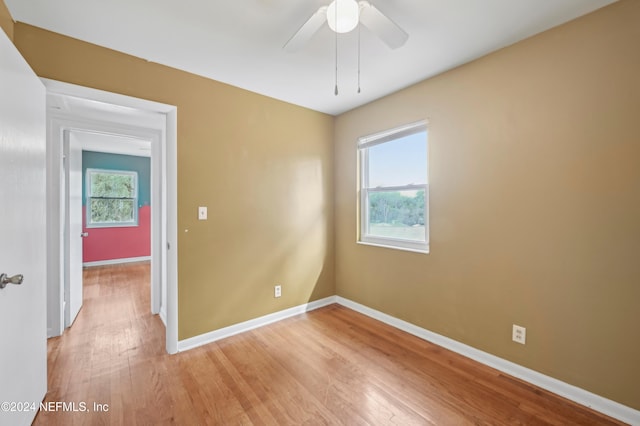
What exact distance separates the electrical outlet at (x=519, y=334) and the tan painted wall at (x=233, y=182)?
2.07 meters

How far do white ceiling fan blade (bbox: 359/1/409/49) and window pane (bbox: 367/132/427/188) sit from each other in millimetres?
1274

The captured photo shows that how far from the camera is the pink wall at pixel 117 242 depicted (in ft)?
→ 18.7

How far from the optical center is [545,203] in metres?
1.93

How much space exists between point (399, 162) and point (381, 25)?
1.63 m

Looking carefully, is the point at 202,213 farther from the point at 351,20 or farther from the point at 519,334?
the point at 519,334

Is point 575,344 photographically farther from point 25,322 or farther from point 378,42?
point 25,322

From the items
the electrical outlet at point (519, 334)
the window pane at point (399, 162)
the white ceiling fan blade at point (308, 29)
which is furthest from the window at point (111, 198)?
the electrical outlet at point (519, 334)

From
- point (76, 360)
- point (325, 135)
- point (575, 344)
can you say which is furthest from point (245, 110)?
point (575, 344)

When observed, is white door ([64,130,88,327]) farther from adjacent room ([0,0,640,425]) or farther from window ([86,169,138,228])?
window ([86,169,138,228])

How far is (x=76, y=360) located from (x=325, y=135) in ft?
10.9

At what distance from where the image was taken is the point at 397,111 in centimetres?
287

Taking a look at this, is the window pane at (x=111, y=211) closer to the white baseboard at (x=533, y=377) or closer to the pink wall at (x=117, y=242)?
the pink wall at (x=117, y=242)

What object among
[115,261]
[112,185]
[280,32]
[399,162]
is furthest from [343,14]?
[115,261]

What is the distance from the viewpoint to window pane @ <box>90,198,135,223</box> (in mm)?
5828
